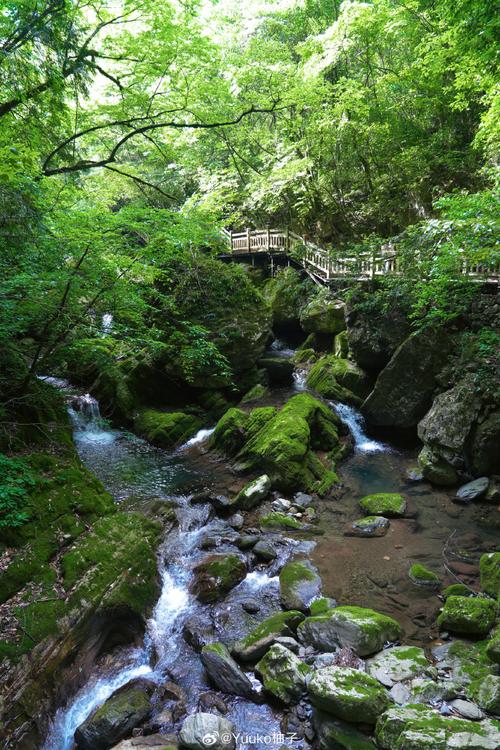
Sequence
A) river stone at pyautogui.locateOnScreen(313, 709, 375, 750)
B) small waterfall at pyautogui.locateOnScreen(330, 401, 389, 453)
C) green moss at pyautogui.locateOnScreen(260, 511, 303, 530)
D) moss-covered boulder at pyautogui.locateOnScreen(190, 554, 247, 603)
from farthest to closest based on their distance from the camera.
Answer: small waterfall at pyautogui.locateOnScreen(330, 401, 389, 453) → green moss at pyautogui.locateOnScreen(260, 511, 303, 530) → moss-covered boulder at pyautogui.locateOnScreen(190, 554, 247, 603) → river stone at pyautogui.locateOnScreen(313, 709, 375, 750)

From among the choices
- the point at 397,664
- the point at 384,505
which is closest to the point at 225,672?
the point at 397,664

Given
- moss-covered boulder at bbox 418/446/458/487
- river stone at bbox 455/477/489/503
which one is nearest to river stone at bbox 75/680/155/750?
river stone at bbox 455/477/489/503

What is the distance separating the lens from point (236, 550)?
739 centimetres

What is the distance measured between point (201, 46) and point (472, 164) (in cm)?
1126

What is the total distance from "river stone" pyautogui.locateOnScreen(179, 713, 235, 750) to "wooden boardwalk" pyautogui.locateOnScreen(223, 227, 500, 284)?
8.60 metres

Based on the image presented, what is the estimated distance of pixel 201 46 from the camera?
22.7 feet

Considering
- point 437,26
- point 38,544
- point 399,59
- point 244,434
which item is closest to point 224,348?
point 244,434

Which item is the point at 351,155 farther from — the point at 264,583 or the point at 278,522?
the point at 264,583

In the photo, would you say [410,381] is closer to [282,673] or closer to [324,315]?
[324,315]

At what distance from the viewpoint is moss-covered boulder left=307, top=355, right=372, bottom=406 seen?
1295 centimetres

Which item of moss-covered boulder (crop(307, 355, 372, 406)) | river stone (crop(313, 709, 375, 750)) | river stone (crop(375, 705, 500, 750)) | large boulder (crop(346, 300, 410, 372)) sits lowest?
river stone (crop(313, 709, 375, 750))

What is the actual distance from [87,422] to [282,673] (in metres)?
10.4

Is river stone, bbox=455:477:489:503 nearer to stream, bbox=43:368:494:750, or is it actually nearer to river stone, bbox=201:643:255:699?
stream, bbox=43:368:494:750

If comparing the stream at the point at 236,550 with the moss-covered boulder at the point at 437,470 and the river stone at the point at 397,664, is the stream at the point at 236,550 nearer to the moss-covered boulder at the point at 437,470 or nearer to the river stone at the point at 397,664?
the moss-covered boulder at the point at 437,470
